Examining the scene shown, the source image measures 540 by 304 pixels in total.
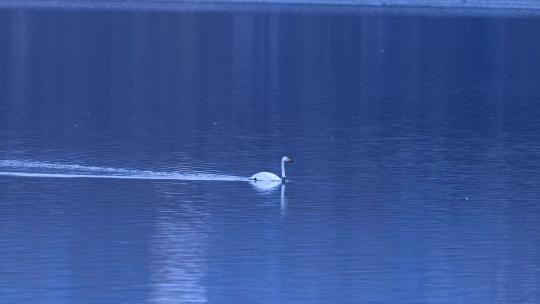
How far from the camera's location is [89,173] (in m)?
21.0

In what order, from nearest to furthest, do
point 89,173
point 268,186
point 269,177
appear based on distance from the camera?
point 268,186
point 269,177
point 89,173

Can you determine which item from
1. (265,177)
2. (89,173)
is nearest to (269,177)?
(265,177)

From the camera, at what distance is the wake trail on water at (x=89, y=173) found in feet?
68.1

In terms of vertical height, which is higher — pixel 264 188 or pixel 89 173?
pixel 89 173

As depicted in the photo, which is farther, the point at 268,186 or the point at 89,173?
the point at 89,173

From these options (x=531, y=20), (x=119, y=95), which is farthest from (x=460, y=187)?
(x=531, y=20)

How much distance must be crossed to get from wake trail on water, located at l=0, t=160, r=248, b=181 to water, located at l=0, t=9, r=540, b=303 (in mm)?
58

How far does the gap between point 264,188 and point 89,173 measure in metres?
2.48

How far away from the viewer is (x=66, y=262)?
15.4 meters

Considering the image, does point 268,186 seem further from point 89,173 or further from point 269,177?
point 89,173

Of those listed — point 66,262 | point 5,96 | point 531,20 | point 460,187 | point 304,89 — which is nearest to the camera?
point 66,262

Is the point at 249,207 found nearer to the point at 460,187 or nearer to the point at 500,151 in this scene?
the point at 460,187

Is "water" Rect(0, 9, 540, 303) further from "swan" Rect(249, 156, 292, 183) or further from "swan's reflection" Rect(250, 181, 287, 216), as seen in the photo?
"swan" Rect(249, 156, 292, 183)

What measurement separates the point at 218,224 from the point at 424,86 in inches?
844
